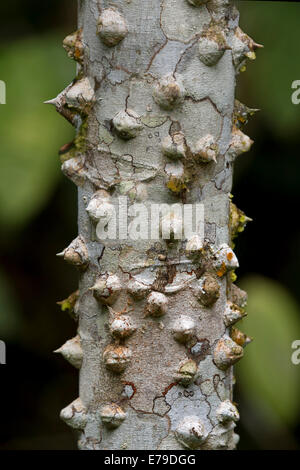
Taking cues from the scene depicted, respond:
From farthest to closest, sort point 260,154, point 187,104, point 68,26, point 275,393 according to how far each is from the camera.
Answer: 1. point 260,154
2. point 68,26
3. point 275,393
4. point 187,104

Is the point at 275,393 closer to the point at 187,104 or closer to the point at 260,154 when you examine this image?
the point at 260,154

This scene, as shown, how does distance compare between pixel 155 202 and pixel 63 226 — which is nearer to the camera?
pixel 155 202

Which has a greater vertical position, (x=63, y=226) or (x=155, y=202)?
(x=155, y=202)

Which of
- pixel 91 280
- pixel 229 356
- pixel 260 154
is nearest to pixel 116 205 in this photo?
pixel 91 280

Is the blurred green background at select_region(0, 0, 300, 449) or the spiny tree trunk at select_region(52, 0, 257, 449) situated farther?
the blurred green background at select_region(0, 0, 300, 449)
